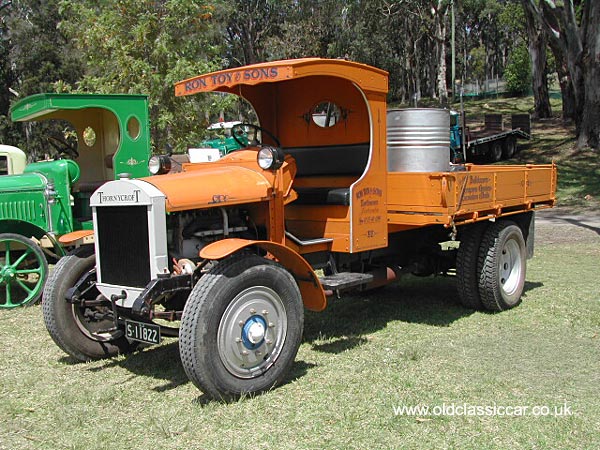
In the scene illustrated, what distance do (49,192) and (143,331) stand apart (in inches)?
172

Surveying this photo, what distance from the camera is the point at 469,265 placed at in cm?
726

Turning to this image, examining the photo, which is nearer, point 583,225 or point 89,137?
point 89,137

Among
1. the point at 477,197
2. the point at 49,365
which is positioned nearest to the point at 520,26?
the point at 477,197

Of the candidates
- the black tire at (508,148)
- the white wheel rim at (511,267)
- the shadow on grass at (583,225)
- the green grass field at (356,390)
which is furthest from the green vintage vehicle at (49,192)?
the black tire at (508,148)

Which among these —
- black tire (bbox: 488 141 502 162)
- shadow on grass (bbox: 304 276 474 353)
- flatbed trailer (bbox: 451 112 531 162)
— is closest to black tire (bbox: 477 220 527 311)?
shadow on grass (bbox: 304 276 474 353)

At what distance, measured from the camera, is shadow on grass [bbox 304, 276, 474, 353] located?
6.46m

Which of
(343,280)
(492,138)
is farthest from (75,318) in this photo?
(492,138)

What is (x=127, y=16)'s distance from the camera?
618 inches

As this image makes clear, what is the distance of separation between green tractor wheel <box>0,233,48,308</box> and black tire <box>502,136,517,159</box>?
72.5 feet

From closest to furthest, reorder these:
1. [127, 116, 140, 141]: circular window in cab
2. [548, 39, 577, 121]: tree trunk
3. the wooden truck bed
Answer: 1. the wooden truck bed
2. [127, 116, 140, 141]: circular window in cab
3. [548, 39, 577, 121]: tree trunk

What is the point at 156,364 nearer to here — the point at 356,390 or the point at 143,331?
the point at 143,331

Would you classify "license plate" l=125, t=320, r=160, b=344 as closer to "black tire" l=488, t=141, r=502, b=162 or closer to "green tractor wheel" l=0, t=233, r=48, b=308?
"green tractor wheel" l=0, t=233, r=48, b=308

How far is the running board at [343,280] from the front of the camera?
18.8ft

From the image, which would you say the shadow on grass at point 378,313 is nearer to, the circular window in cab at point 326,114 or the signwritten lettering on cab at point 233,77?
the circular window in cab at point 326,114
